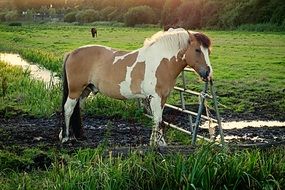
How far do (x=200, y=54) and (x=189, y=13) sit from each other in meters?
53.1

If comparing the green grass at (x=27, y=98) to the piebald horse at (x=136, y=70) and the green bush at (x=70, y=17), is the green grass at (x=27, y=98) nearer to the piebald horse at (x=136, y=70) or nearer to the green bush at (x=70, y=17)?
the piebald horse at (x=136, y=70)

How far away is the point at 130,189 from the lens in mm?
4898

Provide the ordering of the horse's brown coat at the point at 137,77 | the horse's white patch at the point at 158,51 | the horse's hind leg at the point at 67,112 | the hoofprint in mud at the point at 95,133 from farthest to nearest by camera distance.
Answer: the horse's hind leg at the point at 67,112, the hoofprint in mud at the point at 95,133, the horse's brown coat at the point at 137,77, the horse's white patch at the point at 158,51

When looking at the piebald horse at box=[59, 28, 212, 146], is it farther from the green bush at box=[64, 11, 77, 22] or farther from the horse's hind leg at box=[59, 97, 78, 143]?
the green bush at box=[64, 11, 77, 22]

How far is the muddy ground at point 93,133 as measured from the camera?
27.6 feet

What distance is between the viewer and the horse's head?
7520 mm

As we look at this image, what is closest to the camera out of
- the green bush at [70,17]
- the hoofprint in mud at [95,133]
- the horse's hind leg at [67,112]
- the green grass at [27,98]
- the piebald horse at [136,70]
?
the piebald horse at [136,70]

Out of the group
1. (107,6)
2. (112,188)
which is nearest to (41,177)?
(112,188)

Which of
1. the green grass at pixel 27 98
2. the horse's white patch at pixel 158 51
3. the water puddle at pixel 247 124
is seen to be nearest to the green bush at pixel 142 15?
the green grass at pixel 27 98

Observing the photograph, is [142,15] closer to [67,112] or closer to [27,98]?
[27,98]

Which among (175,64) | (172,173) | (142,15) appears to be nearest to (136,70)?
(175,64)

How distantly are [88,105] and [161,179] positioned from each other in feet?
22.7

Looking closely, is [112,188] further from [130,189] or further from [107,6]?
[107,6]

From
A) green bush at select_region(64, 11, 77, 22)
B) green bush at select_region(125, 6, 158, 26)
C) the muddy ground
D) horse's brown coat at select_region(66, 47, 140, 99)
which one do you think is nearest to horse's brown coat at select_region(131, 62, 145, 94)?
horse's brown coat at select_region(66, 47, 140, 99)
